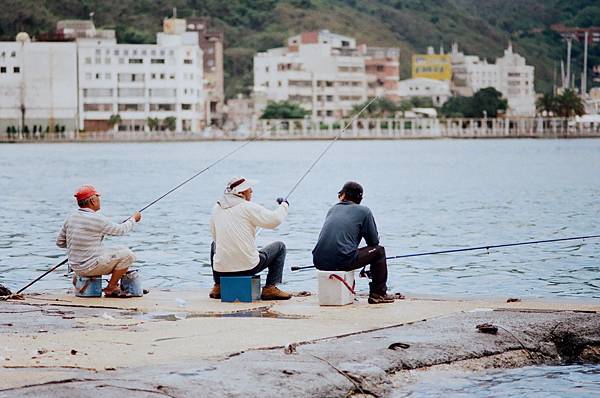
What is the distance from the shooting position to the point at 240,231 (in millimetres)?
12031

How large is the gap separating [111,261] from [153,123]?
14351 centimetres

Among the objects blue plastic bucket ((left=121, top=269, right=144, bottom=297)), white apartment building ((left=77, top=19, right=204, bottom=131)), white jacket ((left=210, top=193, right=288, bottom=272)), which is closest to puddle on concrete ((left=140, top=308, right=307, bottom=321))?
white jacket ((left=210, top=193, right=288, bottom=272))

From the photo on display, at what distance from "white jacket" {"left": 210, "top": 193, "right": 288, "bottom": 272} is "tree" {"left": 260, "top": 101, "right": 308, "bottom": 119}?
157 meters

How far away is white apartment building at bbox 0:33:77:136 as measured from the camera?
498 feet

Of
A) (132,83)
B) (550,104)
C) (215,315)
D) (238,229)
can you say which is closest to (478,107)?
(550,104)

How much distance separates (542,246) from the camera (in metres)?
23.9

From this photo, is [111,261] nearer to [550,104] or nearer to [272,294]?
[272,294]

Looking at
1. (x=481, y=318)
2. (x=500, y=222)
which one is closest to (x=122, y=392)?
(x=481, y=318)

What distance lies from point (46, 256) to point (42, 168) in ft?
192

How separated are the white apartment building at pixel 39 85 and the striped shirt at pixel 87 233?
462 feet

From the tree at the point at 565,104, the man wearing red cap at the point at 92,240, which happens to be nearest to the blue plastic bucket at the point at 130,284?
the man wearing red cap at the point at 92,240

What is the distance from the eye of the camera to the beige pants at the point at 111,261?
40.4 feet

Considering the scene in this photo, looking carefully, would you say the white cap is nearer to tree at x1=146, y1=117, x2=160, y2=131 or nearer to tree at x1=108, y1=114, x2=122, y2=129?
tree at x1=108, y1=114, x2=122, y2=129

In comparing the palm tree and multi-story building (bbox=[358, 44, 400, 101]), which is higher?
multi-story building (bbox=[358, 44, 400, 101])
